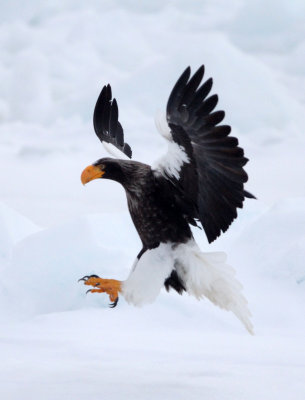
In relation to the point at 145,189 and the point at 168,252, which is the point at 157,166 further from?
the point at 168,252

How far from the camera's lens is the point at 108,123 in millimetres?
4613

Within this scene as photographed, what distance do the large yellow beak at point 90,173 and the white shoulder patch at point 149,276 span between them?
561 mm

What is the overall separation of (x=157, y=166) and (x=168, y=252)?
54 cm

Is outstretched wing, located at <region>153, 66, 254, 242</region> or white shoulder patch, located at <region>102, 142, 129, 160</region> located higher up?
white shoulder patch, located at <region>102, 142, 129, 160</region>

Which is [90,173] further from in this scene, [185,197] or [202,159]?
[202,159]

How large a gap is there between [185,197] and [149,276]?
53 centimetres

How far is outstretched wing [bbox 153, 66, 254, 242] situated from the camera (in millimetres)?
3184

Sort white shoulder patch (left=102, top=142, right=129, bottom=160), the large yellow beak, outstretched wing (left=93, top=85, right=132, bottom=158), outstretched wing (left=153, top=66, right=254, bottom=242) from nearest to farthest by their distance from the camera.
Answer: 1. outstretched wing (left=153, top=66, right=254, bottom=242)
2. the large yellow beak
3. white shoulder patch (left=102, top=142, right=129, bottom=160)
4. outstretched wing (left=93, top=85, right=132, bottom=158)

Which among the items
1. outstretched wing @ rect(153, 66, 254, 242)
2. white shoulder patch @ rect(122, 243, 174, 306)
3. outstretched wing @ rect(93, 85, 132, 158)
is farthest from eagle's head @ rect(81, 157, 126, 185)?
outstretched wing @ rect(93, 85, 132, 158)

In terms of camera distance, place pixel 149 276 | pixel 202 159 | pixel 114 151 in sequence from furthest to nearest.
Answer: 1. pixel 114 151
2. pixel 149 276
3. pixel 202 159

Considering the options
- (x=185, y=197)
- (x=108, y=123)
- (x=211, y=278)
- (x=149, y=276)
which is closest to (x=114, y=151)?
(x=108, y=123)

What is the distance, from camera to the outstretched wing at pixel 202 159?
3.18 metres

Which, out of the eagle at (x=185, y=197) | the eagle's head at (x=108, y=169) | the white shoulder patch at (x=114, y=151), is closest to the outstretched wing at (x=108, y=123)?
the white shoulder patch at (x=114, y=151)

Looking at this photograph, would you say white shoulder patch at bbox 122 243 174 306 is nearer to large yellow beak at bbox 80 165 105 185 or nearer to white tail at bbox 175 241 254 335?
white tail at bbox 175 241 254 335
